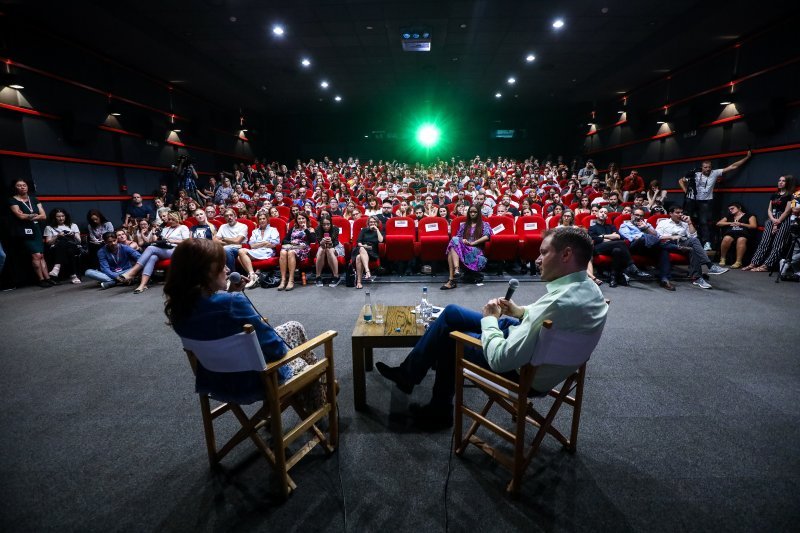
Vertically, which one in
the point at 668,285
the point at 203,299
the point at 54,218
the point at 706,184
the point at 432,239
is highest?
the point at 706,184

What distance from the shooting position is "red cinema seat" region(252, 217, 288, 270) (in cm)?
514

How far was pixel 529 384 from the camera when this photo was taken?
1.39m

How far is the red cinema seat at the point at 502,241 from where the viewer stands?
5.23 metres

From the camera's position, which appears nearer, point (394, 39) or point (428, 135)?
point (394, 39)

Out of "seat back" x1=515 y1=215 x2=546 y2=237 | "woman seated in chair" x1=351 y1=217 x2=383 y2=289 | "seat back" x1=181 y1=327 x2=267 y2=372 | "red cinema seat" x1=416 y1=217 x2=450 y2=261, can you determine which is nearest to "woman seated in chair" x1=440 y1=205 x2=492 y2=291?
"red cinema seat" x1=416 y1=217 x2=450 y2=261

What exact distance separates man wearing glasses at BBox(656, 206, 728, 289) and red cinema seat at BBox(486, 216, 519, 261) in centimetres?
199

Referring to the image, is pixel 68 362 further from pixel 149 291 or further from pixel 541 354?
pixel 541 354

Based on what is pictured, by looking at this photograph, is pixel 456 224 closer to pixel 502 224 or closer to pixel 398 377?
pixel 502 224

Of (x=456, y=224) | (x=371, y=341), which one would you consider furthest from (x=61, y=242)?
(x=371, y=341)

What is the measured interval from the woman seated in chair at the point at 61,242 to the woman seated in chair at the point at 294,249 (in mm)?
3528

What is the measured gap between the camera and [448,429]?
192 cm

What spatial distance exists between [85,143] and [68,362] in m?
6.43

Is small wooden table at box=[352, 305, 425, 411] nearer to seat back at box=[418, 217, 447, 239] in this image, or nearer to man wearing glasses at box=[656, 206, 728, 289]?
seat back at box=[418, 217, 447, 239]

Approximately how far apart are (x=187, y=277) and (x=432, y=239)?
4.21 meters
